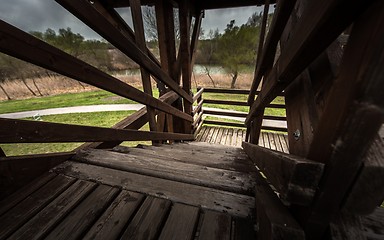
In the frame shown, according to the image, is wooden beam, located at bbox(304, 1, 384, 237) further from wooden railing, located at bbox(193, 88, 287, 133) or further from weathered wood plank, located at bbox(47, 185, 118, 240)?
wooden railing, located at bbox(193, 88, 287, 133)

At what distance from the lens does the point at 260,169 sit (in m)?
1.06

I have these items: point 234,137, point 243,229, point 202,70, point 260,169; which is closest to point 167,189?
point 243,229

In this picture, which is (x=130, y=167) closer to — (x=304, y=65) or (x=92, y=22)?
(x=92, y=22)

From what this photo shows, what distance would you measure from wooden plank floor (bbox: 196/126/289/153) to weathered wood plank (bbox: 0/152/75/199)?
3.91m

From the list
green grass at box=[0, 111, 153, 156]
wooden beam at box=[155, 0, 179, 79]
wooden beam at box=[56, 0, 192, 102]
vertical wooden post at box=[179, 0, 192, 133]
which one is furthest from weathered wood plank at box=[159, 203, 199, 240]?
green grass at box=[0, 111, 153, 156]

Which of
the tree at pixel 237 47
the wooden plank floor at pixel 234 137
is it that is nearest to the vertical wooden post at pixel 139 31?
the wooden plank floor at pixel 234 137

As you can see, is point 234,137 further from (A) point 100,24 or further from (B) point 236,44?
(B) point 236,44

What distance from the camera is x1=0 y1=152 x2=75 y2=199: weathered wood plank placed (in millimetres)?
990

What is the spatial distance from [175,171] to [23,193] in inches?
36.5

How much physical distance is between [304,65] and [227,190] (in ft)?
2.54

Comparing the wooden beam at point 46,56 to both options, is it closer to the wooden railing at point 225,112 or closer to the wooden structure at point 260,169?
the wooden structure at point 260,169

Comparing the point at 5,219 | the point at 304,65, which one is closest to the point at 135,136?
A: the point at 5,219

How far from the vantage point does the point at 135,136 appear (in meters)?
1.82

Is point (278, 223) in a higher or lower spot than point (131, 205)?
higher
